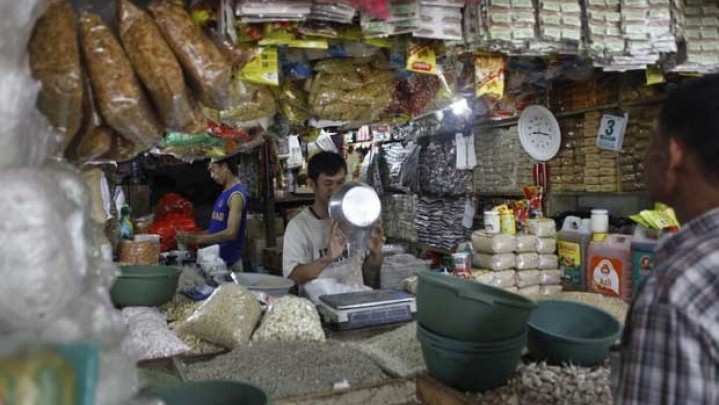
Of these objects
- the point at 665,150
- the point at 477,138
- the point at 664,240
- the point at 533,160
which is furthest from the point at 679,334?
the point at 477,138

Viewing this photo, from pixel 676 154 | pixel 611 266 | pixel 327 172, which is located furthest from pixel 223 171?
pixel 676 154

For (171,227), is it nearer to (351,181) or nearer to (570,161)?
(351,181)

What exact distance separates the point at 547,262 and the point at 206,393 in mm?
2391

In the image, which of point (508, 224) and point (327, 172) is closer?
point (327, 172)

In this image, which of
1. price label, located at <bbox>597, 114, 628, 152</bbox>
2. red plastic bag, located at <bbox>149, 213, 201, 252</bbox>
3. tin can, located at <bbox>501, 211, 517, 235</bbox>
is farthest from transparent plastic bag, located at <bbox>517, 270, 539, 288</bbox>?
red plastic bag, located at <bbox>149, 213, 201, 252</bbox>

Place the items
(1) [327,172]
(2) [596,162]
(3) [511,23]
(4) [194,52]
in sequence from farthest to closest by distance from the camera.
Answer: (2) [596,162]
(1) [327,172]
(3) [511,23]
(4) [194,52]

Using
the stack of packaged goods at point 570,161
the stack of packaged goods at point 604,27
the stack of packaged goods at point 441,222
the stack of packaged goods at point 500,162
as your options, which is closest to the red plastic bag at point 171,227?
the stack of packaged goods at point 441,222

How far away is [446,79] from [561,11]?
0.54 meters

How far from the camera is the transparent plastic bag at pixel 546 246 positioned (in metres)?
3.08

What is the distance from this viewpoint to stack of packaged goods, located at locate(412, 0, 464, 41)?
1797 mm

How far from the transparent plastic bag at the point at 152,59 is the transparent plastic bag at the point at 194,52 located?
0.8 inches

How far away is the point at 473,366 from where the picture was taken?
141 centimetres

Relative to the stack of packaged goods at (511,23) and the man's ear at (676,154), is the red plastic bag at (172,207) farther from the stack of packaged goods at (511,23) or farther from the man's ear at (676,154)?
the man's ear at (676,154)

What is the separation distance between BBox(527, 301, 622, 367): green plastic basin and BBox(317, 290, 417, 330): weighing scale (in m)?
0.52
